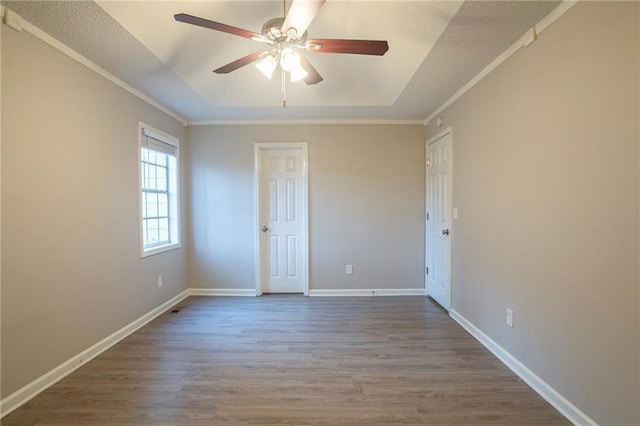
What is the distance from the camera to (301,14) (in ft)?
4.74

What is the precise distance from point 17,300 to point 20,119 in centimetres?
116

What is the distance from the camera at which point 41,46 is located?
1.95 m

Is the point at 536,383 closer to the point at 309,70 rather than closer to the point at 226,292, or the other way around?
the point at 309,70

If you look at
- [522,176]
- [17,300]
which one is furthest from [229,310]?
[522,176]

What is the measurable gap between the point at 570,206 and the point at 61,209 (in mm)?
3397

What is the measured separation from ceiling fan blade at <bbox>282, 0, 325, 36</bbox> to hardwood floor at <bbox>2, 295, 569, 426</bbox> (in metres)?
2.24

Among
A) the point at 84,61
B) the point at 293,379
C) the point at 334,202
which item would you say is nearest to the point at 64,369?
the point at 293,379

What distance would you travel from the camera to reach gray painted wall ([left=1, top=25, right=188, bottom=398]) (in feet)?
5.86

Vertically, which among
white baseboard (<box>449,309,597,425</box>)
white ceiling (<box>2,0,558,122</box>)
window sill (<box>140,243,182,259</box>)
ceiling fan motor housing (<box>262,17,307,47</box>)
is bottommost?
white baseboard (<box>449,309,597,425</box>)

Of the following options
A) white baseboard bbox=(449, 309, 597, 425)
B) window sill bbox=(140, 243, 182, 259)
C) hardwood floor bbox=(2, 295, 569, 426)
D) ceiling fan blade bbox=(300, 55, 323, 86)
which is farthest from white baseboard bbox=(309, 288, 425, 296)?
ceiling fan blade bbox=(300, 55, 323, 86)

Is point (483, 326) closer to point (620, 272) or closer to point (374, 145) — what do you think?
point (620, 272)

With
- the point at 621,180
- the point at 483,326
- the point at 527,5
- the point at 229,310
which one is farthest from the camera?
the point at 229,310

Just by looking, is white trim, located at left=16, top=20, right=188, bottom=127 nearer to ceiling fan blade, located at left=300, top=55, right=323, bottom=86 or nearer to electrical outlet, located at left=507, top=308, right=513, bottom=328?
ceiling fan blade, located at left=300, top=55, right=323, bottom=86

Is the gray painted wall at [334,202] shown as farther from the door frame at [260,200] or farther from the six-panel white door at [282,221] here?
the six-panel white door at [282,221]
